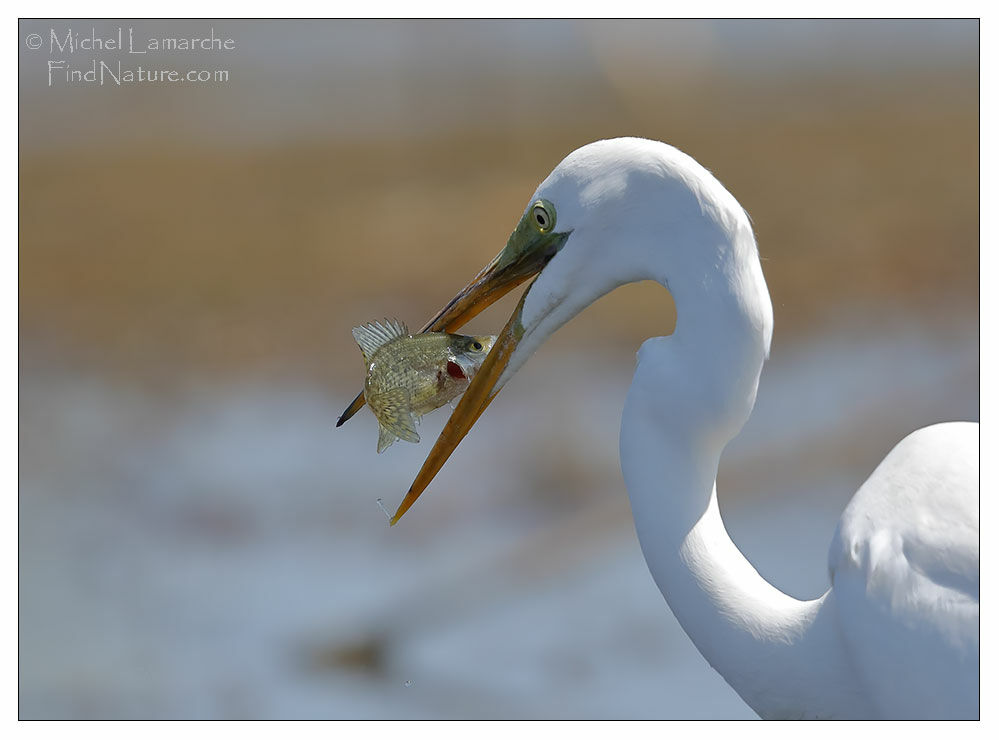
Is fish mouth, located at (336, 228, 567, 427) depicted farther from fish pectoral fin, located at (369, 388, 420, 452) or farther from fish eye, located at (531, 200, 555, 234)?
fish pectoral fin, located at (369, 388, 420, 452)

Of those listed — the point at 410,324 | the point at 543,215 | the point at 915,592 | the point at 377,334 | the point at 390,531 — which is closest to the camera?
the point at 915,592

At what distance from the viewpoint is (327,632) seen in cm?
357

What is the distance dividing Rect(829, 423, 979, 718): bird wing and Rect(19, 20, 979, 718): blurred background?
1.72 meters

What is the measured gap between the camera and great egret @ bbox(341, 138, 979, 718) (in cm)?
151

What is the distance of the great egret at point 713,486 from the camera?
4.97 ft

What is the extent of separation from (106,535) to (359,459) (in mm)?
890

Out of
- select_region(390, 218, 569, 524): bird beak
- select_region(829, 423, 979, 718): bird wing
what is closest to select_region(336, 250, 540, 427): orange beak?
select_region(390, 218, 569, 524): bird beak

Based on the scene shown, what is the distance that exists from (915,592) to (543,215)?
69 centimetres

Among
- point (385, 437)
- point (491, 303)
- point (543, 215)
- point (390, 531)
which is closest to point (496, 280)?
point (491, 303)

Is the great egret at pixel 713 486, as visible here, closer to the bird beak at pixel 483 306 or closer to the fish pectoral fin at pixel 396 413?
the bird beak at pixel 483 306

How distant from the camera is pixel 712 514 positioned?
162cm

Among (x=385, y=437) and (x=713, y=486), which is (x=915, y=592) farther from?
(x=385, y=437)

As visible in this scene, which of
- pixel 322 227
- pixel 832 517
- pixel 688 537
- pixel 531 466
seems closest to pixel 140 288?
pixel 322 227

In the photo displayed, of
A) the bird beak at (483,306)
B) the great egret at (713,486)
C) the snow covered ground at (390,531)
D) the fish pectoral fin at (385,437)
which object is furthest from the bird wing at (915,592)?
the snow covered ground at (390,531)
